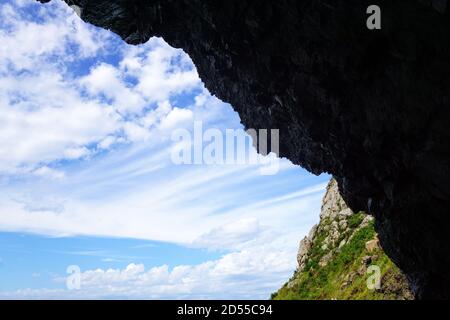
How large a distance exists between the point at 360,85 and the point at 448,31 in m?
7.60

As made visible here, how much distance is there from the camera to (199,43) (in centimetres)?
4397

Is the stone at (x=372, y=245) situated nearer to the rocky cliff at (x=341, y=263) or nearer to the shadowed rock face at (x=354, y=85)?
the rocky cliff at (x=341, y=263)

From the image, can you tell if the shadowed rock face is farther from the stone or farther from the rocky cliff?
the stone

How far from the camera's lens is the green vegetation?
58.5m

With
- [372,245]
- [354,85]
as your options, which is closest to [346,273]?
[372,245]

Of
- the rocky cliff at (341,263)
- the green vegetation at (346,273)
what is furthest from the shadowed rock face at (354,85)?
the rocky cliff at (341,263)

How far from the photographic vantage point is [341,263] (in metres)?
74.6

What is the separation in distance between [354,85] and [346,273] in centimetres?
4591

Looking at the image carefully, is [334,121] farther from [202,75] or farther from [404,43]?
[202,75]

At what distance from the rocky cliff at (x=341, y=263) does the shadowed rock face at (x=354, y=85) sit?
2120cm

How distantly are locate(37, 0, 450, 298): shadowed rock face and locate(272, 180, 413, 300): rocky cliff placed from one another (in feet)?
69.5

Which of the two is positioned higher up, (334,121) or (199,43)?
(199,43)

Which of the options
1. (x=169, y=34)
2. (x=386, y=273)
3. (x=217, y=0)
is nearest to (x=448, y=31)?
Answer: (x=217, y=0)
